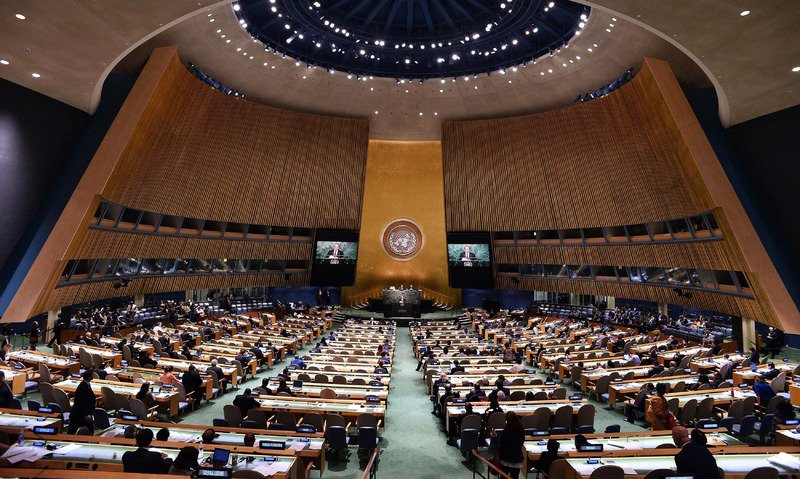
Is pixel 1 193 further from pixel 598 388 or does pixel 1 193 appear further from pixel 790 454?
pixel 790 454

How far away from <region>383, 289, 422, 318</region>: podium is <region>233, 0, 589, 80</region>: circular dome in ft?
41.5

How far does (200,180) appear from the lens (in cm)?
2098

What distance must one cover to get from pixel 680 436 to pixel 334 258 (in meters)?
22.2

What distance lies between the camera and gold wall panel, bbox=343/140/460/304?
31.7 metres

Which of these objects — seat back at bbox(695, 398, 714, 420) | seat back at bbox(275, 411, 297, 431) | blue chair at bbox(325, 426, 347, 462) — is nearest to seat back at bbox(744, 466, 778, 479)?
seat back at bbox(695, 398, 714, 420)

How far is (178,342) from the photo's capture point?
1533 cm

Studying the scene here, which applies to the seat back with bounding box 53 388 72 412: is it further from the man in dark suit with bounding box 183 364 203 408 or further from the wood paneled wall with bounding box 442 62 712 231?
the wood paneled wall with bounding box 442 62 712 231

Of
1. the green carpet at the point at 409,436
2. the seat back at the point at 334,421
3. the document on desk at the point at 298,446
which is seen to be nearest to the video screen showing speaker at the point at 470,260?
Result: the green carpet at the point at 409,436

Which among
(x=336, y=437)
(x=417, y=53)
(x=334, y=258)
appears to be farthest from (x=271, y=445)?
(x=334, y=258)

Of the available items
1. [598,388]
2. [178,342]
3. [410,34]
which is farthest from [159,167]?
[598,388]

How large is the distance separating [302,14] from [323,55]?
123 inches

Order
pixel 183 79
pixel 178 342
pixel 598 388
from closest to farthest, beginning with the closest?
1. pixel 598 388
2. pixel 178 342
3. pixel 183 79

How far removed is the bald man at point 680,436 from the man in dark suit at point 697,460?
1.42 m

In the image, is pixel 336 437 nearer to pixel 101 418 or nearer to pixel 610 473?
pixel 101 418
